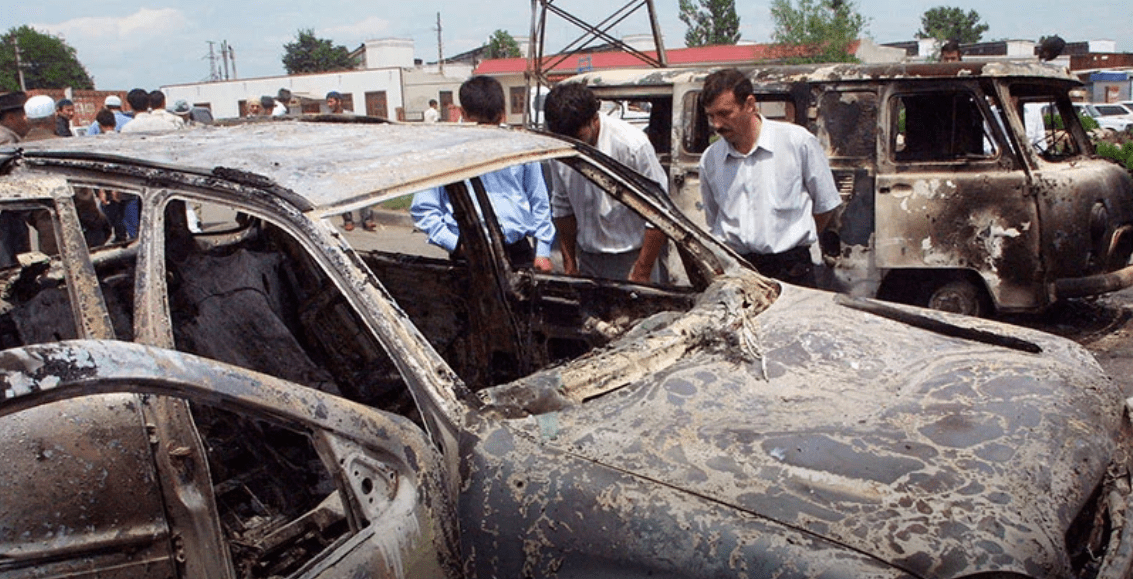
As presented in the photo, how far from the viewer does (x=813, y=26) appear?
35.4 meters

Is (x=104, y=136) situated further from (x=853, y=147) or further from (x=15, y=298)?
(x=853, y=147)

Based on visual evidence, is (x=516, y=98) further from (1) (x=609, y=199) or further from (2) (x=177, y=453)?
(2) (x=177, y=453)

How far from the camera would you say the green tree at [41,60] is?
6606 centimetres

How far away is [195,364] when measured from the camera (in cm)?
168

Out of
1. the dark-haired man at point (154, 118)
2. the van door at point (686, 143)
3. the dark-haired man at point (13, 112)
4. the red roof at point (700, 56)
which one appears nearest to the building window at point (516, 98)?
the red roof at point (700, 56)

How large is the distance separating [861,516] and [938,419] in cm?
51

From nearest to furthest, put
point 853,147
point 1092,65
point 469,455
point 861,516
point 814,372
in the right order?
point 861,516
point 469,455
point 814,372
point 853,147
point 1092,65

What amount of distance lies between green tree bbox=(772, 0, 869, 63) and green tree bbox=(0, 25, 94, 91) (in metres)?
51.9

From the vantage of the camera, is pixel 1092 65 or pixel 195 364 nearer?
pixel 195 364

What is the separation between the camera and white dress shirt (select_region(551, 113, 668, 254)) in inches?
181

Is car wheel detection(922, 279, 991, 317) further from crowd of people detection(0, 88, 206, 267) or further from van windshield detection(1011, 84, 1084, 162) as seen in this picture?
crowd of people detection(0, 88, 206, 267)

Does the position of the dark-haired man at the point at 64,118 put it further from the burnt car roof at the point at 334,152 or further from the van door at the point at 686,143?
the burnt car roof at the point at 334,152

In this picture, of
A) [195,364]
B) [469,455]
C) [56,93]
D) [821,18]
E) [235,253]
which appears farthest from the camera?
[821,18]

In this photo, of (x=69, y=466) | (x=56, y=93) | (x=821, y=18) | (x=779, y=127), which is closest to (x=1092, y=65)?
(x=821, y=18)
